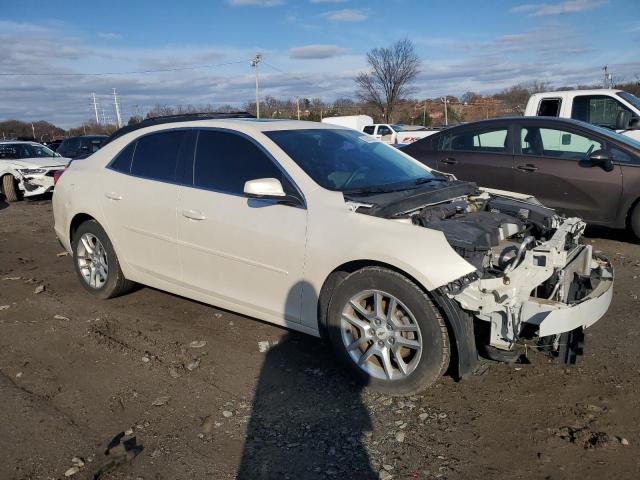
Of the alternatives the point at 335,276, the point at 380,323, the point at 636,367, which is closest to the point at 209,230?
the point at 335,276

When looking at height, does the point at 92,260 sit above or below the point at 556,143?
below

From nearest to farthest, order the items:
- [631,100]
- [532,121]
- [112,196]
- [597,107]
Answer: [112,196] < [532,121] < [631,100] < [597,107]

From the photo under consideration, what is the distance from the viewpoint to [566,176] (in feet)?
22.1

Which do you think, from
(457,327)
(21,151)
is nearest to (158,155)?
(457,327)

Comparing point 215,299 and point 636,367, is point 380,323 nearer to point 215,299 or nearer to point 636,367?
point 215,299

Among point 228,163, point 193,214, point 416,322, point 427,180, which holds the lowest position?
point 416,322

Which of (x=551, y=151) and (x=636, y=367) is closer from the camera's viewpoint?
(x=636, y=367)

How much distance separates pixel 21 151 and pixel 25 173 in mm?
1449

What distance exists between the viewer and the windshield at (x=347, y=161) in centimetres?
390

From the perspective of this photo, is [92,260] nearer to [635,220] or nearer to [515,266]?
[515,266]

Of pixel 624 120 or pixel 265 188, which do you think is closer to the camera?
pixel 265 188

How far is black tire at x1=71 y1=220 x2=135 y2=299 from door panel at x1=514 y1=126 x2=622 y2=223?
5.00m

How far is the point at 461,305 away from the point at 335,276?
851 millimetres

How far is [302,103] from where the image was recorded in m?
46.1
